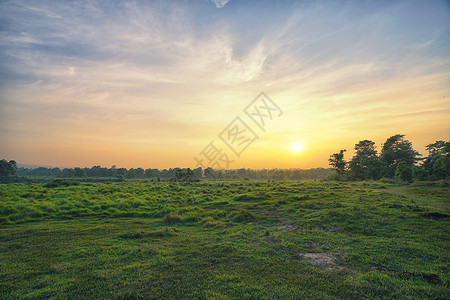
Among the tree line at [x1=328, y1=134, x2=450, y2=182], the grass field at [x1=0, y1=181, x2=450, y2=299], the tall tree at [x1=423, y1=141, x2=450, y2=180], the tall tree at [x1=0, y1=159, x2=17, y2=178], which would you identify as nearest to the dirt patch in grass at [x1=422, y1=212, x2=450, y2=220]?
the grass field at [x1=0, y1=181, x2=450, y2=299]

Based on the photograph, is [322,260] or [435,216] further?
[435,216]

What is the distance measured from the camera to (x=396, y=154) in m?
61.9

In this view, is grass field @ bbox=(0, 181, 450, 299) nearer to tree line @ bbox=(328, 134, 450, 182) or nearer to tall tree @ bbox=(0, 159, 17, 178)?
tree line @ bbox=(328, 134, 450, 182)

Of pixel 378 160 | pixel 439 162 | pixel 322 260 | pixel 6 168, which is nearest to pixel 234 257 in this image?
pixel 322 260

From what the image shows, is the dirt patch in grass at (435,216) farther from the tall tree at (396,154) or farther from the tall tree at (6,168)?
the tall tree at (6,168)

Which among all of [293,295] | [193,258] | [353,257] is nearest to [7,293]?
[193,258]

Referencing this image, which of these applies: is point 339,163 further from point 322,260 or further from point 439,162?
point 322,260

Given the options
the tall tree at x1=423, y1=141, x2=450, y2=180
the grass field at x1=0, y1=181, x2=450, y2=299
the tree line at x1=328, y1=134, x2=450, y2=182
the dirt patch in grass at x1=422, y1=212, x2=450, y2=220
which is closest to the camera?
the grass field at x1=0, y1=181, x2=450, y2=299

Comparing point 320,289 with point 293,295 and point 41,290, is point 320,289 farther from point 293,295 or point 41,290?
point 41,290

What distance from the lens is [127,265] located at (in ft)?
26.9

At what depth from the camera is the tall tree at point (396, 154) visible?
196ft

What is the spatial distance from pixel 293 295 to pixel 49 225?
17.6 metres

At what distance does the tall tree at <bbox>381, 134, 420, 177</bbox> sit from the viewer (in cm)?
5962

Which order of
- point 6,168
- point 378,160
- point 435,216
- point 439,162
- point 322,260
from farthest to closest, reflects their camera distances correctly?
point 6,168
point 378,160
point 439,162
point 435,216
point 322,260
